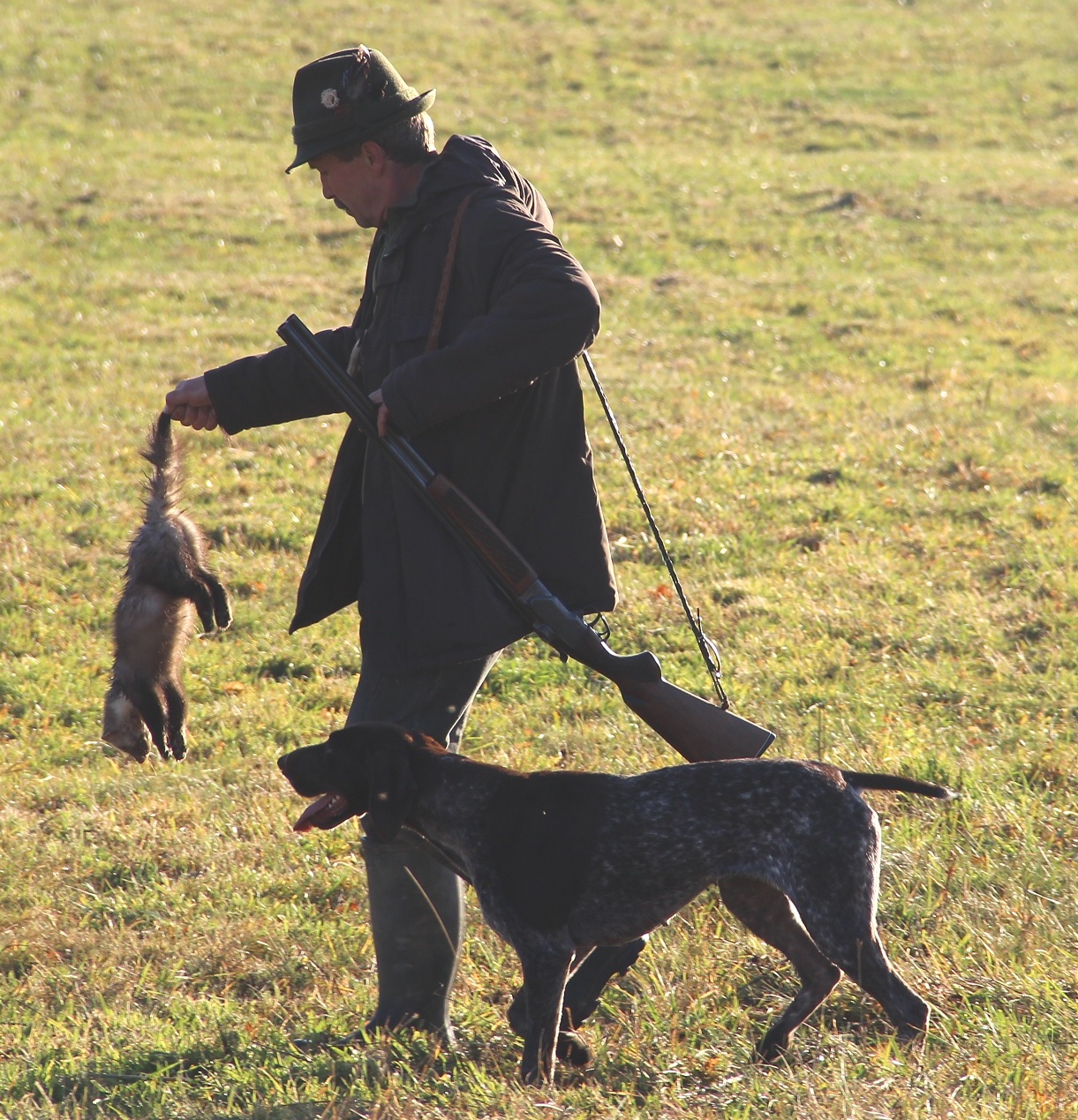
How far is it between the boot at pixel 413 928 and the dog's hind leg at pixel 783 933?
2.71 feet

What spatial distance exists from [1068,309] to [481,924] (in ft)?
46.3

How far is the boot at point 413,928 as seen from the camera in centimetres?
397

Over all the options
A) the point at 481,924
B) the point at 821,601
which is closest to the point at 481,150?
the point at 481,924

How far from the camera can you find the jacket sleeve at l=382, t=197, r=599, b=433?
3.51 meters

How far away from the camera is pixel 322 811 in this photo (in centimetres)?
380

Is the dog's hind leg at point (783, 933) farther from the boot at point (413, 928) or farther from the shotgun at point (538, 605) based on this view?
the boot at point (413, 928)

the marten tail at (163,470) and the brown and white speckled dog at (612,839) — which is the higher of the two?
the marten tail at (163,470)

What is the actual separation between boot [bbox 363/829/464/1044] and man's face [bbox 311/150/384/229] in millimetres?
1801

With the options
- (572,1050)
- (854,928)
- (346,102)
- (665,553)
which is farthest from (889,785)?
(346,102)

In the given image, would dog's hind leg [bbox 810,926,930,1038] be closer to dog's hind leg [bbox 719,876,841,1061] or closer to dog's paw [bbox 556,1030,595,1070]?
dog's hind leg [bbox 719,876,841,1061]

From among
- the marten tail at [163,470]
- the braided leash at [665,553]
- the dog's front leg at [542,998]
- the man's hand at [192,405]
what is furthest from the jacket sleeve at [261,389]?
the dog's front leg at [542,998]

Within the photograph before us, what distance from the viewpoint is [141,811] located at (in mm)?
5590

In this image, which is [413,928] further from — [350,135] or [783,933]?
[350,135]

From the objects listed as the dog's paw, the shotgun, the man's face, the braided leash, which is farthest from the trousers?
the man's face
